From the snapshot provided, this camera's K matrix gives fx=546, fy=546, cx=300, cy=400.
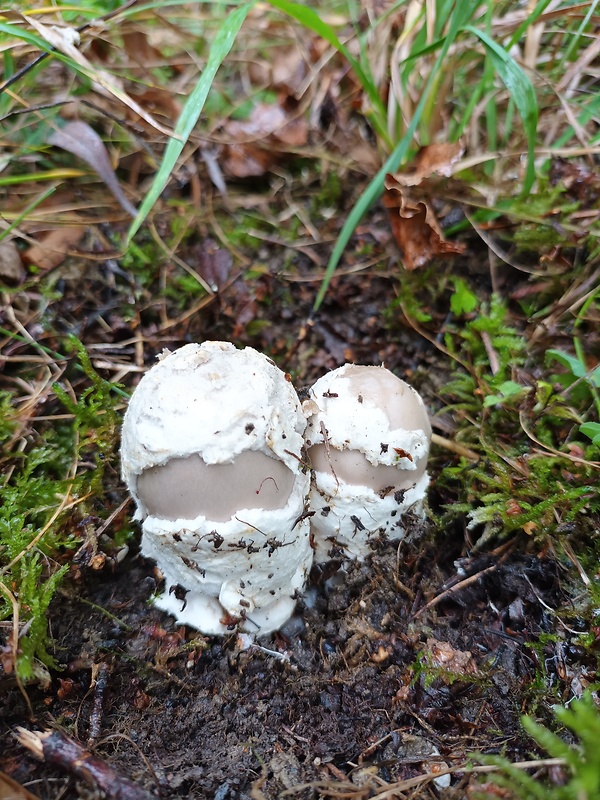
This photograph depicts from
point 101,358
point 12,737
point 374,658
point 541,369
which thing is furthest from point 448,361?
point 12,737

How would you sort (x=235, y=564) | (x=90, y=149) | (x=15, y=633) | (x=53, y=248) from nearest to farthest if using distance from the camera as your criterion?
1. (x=15, y=633)
2. (x=235, y=564)
3. (x=53, y=248)
4. (x=90, y=149)

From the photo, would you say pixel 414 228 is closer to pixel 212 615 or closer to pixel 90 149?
pixel 90 149

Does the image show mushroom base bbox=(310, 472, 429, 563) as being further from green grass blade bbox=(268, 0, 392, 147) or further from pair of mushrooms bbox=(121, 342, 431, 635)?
green grass blade bbox=(268, 0, 392, 147)

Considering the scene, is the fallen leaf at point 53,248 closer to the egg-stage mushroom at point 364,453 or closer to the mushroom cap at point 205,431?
the mushroom cap at point 205,431

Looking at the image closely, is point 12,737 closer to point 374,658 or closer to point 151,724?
point 151,724

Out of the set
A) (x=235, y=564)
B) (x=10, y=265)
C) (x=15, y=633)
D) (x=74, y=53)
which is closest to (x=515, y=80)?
(x=74, y=53)

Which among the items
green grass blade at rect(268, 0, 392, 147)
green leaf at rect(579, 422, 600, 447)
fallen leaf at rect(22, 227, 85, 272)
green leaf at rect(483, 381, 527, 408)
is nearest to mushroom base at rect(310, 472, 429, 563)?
green leaf at rect(483, 381, 527, 408)

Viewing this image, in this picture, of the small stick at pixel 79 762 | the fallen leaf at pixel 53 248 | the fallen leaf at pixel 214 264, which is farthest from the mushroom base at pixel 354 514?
the fallen leaf at pixel 53 248
